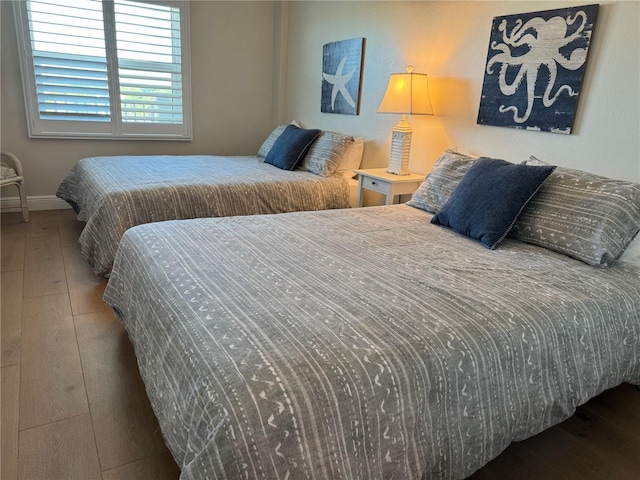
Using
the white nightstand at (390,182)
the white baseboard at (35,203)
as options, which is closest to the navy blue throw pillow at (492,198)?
the white nightstand at (390,182)

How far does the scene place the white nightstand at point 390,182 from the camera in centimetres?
297

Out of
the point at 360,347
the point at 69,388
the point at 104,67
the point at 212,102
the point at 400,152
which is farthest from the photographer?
the point at 212,102

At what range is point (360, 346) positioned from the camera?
3.64ft

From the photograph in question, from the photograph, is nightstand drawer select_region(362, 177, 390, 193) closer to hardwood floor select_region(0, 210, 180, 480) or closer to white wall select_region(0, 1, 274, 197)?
hardwood floor select_region(0, 210, 180, 480)

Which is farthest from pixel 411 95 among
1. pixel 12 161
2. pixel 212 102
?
pixel 12 161

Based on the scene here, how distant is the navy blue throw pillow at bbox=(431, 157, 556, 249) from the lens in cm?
198

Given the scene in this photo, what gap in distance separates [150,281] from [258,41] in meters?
3.95

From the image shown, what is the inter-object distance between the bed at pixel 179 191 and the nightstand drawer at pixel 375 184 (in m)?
0.28

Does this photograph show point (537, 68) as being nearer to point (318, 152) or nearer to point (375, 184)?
point (375, 184)

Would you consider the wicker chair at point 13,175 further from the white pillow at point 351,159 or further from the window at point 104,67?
the white pillow at point 351,159

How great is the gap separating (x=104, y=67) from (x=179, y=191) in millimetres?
2062

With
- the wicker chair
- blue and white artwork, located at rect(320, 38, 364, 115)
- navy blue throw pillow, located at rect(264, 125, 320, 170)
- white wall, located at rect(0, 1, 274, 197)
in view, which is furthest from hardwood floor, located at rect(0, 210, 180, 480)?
blue and white artwork, located at rect(320, 38, 364, 115)

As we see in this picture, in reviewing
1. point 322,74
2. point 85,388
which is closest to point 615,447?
point 85,388

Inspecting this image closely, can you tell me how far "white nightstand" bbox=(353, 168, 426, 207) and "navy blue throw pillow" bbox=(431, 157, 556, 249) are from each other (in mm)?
769
